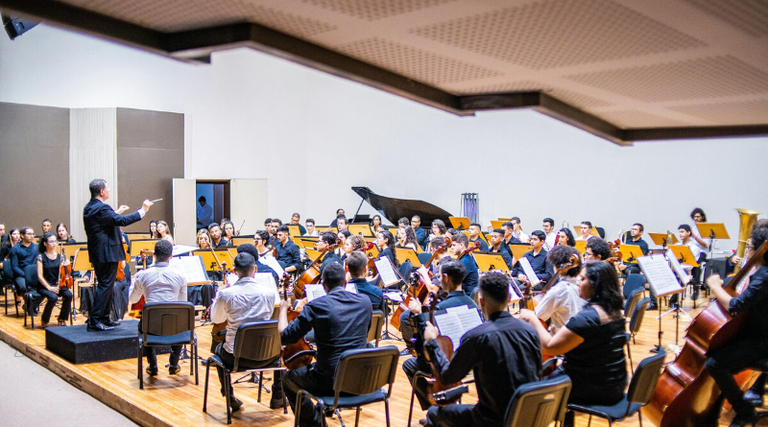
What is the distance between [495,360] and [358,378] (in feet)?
3.21

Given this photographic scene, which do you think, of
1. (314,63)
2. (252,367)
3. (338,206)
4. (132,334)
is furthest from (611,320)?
(338,206)

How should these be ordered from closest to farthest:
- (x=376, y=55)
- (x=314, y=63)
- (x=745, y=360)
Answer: (x=314, y=63), (x=376, y=55), (x=745, y=360)

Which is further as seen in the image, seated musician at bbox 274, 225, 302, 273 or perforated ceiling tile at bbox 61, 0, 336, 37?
seated musician at bbox 274, 225, 302, 273

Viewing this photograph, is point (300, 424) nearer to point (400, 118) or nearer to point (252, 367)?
point (252, 367)

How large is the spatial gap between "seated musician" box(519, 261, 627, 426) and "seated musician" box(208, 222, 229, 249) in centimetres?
641

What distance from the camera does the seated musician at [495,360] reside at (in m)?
2.41

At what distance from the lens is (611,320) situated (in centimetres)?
284

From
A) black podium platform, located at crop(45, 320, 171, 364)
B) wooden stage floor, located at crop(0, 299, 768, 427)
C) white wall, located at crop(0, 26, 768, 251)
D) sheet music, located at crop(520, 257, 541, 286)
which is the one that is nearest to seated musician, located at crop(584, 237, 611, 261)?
sheet music, located at crop(520, 257, 541, 286)

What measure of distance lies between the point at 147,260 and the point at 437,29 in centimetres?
750

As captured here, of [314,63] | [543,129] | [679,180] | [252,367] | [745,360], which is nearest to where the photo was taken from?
[314,63]

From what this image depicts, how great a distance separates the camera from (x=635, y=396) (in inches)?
113

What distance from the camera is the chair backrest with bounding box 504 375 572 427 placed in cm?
232

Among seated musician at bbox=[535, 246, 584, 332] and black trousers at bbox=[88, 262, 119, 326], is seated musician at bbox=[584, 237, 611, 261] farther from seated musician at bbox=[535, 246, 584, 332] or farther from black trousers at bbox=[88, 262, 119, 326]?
black trousers at bbox=[88, 262, 119, 326]

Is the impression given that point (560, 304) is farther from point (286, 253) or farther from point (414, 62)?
point (286, 253)
